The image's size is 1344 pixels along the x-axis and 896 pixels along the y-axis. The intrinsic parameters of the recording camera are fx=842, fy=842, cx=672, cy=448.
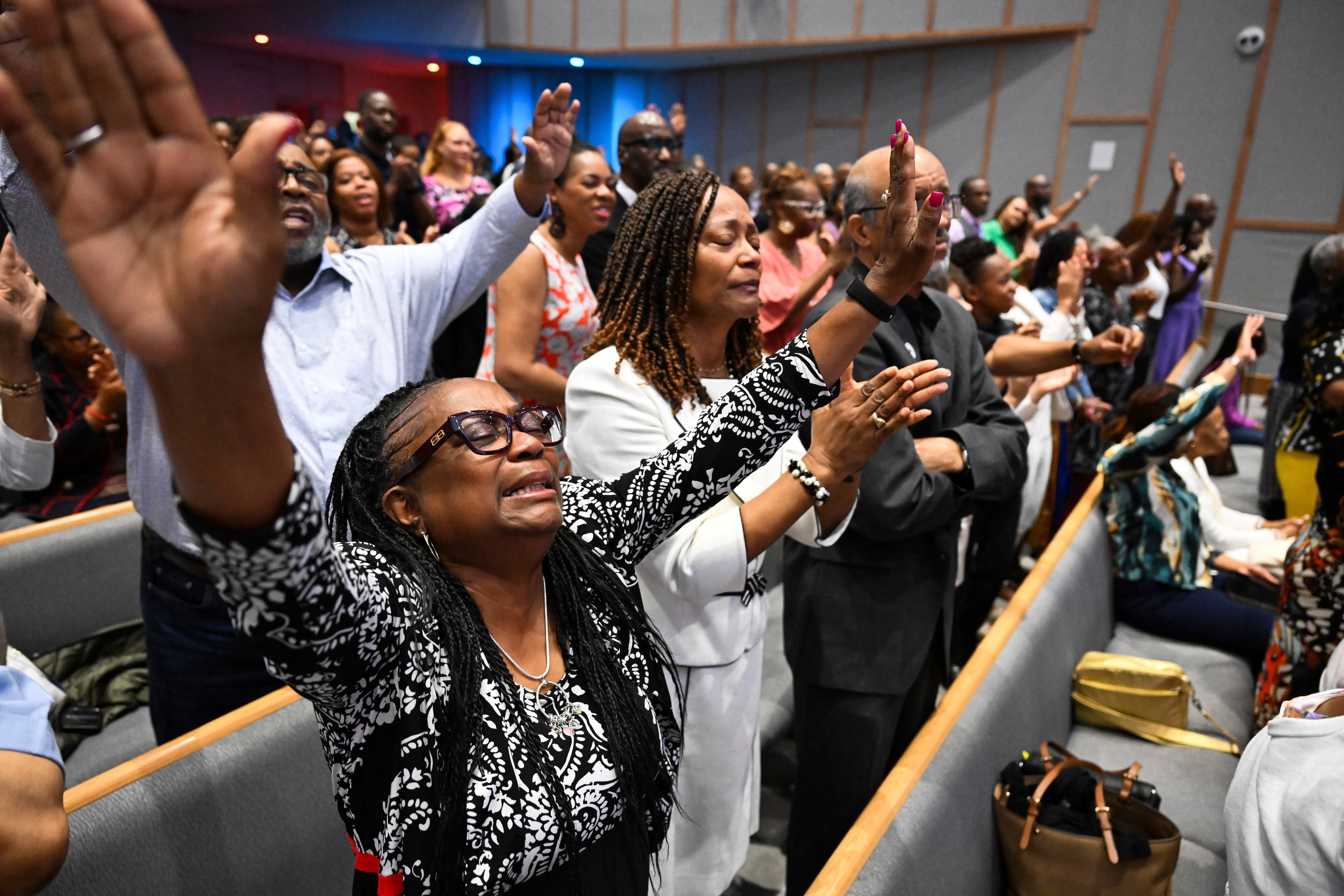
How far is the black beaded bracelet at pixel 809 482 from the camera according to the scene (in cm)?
138

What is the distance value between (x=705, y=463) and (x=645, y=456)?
0.27 m

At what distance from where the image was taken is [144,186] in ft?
A: 1.86

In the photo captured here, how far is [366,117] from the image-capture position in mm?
5129

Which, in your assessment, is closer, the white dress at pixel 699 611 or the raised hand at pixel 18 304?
the white dress at pixel 699 611

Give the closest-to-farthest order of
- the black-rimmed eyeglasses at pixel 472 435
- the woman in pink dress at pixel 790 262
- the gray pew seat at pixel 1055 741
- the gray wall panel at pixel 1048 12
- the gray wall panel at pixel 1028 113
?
the black-rimmed eyeglasses at pixel 472 435, the gray pew seat at pixel 1055 741, the woman in pink dress at pixel 790 262, the gray wall panel at pixel 1048 12, the gray wall panel at pixel 1028 113

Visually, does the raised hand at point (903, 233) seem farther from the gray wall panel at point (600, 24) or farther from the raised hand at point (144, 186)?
the gray wall panel at point (600, 24)

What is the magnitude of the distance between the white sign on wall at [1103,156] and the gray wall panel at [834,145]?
2785mm

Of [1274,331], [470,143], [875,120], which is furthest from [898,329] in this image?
[875,120]

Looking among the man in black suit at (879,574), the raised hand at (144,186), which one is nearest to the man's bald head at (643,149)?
the man in black suit at (879,574)

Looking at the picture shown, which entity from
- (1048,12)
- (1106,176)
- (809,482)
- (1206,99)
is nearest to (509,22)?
(1048,12)

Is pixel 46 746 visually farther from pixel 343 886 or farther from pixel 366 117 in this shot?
pixel 366 117

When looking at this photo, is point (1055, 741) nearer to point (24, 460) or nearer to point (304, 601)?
point (304, 601)

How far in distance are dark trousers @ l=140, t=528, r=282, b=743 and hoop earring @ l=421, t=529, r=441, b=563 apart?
63 centimetres

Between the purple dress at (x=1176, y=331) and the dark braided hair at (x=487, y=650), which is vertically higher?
the dark braided hair at (x=487, y=650)
